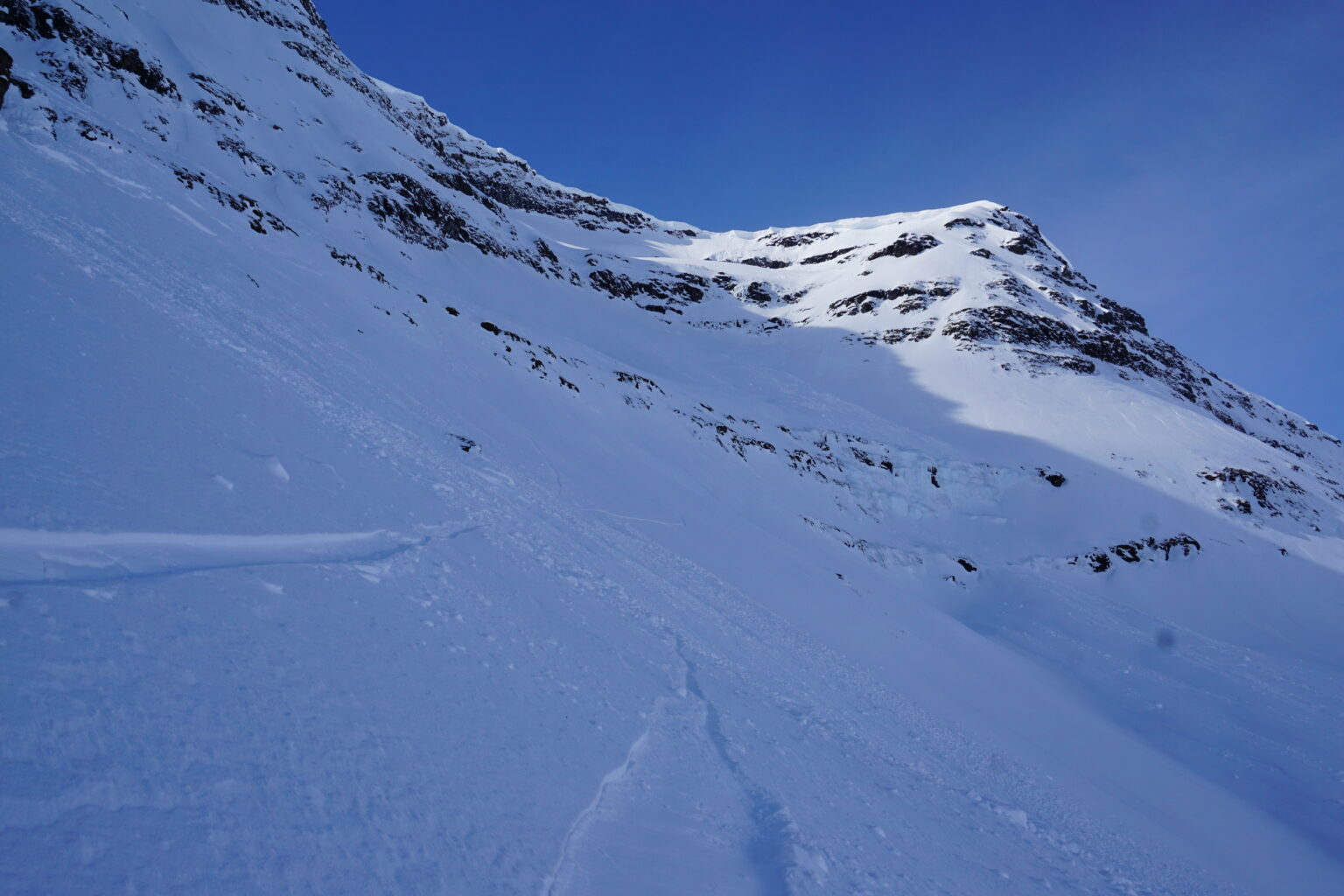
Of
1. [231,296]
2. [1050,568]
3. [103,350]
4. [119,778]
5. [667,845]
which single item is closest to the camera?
[119,778]

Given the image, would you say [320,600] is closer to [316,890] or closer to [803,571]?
[316,890]

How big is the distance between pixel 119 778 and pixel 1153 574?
31.8 meters

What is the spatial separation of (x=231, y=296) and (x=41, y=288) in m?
4.23

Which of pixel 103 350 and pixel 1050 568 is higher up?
pixel 1050 568

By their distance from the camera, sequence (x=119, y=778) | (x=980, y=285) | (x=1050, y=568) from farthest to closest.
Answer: (x=980, y=285) → (x=1050, y=568) → (x=119, y=778)

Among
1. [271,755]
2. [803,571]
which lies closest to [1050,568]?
[803,571]

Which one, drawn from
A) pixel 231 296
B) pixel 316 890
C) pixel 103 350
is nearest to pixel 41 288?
pixel 103 350

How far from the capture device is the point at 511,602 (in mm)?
5684

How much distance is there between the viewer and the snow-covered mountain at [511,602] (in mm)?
2656

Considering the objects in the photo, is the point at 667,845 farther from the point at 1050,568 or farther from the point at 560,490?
the point at 1050,568

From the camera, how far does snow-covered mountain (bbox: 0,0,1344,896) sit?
8.71ft

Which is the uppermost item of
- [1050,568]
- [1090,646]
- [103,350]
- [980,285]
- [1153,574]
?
[980,285]

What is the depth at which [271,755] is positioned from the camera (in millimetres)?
2609

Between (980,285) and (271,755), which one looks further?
(980,285)
